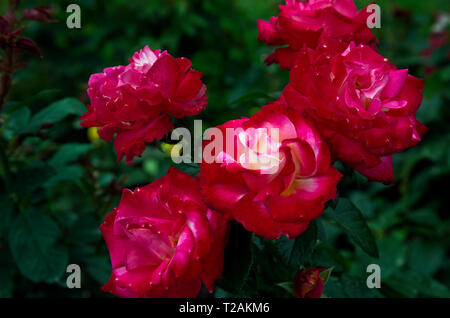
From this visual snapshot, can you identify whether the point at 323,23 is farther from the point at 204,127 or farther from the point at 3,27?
the point at 204,127

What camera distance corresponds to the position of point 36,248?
2.75 ft

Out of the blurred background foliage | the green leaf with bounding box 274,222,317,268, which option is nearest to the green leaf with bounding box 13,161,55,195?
the blurred background foliage

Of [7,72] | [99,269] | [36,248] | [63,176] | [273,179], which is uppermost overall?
[7,72]

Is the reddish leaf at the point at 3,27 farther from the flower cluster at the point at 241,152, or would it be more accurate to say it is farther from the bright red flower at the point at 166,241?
the bright red flower at the point at 166,241

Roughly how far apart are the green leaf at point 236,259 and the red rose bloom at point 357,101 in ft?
0.52

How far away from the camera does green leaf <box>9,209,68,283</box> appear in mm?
826

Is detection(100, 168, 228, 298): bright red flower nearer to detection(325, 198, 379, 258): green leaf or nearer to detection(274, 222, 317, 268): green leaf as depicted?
detection(274, 222, 317, 268): green leaf

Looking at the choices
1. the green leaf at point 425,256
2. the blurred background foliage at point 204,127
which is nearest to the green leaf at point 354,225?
the blurred background foliage at point 204,127

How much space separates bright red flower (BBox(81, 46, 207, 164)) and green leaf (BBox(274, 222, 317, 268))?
23 cm

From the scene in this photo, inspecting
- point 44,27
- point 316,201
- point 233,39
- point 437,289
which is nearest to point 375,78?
point 316,201

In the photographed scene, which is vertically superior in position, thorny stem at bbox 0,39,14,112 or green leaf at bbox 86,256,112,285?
thorny stem at bbox 0,39,14,112

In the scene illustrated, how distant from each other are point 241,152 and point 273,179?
47 millimetres

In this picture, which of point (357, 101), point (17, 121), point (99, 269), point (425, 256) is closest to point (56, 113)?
point (17, 121)
